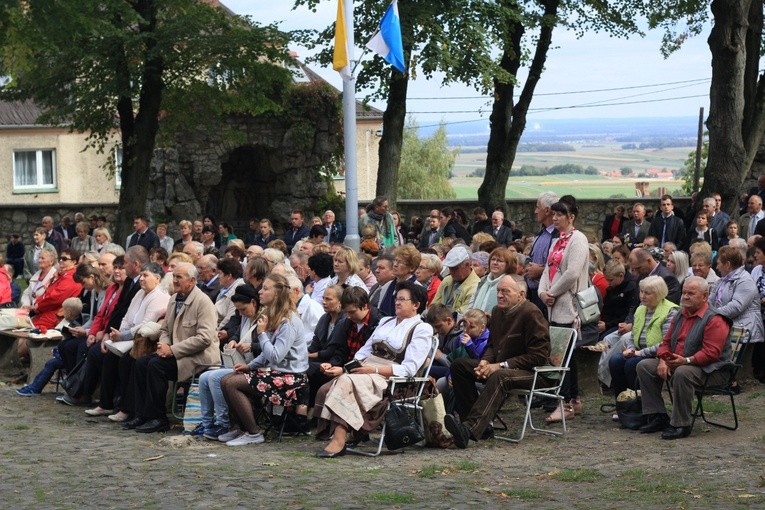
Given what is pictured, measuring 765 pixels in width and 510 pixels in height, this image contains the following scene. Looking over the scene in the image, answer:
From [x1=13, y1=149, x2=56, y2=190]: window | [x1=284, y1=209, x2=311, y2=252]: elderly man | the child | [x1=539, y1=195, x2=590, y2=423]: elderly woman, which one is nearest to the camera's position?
[x1=539, y1=195, x2=590, y2=423]: elderly woman

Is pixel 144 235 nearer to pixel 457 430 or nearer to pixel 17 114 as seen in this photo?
pixel 457 430

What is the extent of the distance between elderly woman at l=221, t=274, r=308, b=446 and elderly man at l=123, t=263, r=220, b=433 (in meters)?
0.81

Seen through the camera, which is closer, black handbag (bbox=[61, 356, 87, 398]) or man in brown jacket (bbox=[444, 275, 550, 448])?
man in brown jacket (bbox=[444, 275, 550, 448])

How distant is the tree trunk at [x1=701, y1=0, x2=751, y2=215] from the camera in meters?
20.8

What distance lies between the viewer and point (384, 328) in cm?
1091

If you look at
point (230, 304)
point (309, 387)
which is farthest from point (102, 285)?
point (309, 387)

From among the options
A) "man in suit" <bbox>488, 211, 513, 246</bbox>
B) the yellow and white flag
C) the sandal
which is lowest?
the sandal

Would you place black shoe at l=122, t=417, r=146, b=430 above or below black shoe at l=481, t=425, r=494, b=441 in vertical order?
below

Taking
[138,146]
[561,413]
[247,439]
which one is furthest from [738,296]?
[138,146]

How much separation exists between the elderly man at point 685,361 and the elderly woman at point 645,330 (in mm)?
355

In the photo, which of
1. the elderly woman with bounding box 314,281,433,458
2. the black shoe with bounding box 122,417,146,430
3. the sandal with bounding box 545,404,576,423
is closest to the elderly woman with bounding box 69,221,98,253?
the black shoe with bounding box 122,417,146,430

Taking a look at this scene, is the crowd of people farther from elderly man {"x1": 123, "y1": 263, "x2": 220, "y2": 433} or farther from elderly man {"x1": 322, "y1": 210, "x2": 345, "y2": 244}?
elderly man {"x1": 322, "y1": 210, "x2": 345, "y2": 244}

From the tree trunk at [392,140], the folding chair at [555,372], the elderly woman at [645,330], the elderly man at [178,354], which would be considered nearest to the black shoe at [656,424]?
the elderly woman at [645,330]

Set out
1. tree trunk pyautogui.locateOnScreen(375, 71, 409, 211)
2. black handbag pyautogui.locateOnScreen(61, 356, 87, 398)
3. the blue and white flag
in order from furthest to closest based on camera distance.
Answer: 1. tree trunk pyautogui.locateOnScreen(375, 71, 409, 211)
2. the blue and white flag
3. black handbag pyautogui.locateOnScreen(61, 356, 87, 398)
